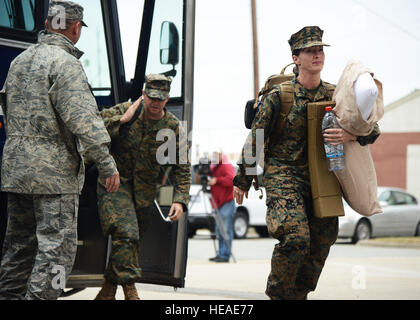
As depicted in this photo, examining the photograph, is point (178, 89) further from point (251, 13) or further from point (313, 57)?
point (251, 13)

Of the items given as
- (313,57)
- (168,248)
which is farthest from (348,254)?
(313,57)

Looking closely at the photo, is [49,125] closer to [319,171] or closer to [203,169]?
[319,171]

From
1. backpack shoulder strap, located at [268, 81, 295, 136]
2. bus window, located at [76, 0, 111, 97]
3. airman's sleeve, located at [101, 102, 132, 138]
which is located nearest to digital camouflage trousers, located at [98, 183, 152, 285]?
airman's sleeve, located at [101, 102, 132, 138]

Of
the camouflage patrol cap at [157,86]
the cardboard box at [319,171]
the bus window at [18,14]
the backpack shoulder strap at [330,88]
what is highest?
the bus window at [18,14]

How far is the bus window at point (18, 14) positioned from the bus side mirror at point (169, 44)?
1.17 metres

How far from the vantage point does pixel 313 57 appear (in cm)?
510

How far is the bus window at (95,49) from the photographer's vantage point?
21.3ft

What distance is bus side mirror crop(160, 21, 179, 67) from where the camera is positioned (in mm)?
6461

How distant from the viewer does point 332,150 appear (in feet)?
16.0

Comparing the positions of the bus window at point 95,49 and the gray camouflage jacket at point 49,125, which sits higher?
the bus window at point 95,49

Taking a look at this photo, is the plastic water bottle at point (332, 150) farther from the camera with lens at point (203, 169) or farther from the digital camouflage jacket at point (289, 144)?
the camera with lens at point (203, 169)

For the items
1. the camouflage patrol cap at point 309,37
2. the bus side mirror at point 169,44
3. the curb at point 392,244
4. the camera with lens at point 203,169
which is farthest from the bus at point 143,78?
the curb at point 392,244

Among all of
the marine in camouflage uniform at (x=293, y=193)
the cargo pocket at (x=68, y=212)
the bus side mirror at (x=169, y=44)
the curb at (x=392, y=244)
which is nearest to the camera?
the cargo pocket at (x=68, y=212)

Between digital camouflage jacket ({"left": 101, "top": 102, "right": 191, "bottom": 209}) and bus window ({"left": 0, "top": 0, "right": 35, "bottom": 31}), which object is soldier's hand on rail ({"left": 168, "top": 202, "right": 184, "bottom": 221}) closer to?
digital camouflage jacket ({"left": 101, "top": 102, "right": 191, "bottom": 209})
